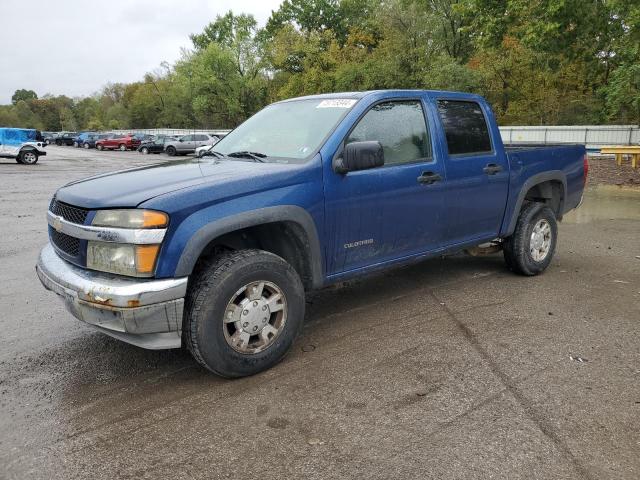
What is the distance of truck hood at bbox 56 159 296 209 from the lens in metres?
3.17

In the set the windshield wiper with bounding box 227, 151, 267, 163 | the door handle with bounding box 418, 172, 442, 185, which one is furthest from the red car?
the door handle with bounding box 418, 172, 442, 185

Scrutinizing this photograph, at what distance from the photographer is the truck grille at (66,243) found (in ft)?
11.0

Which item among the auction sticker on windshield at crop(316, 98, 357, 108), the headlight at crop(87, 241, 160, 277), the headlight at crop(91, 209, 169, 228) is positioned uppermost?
the auction sticker on windshield at crop(316, 98, 357, 108)

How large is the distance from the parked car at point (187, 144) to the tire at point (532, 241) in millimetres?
32812

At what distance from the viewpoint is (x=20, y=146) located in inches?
1054

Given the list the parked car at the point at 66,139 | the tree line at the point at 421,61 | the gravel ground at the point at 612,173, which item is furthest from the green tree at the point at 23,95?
the gravel ground at the point at 612,173

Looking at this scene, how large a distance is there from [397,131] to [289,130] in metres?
0.89

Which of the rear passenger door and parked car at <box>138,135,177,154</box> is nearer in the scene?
the rear passenger door

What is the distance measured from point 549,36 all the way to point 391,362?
52.3 feet

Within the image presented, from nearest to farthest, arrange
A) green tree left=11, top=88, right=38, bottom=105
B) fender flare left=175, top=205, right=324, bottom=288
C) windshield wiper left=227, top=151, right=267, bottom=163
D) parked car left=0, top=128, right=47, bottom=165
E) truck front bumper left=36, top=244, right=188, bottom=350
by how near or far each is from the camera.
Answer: truck front bumper left=36, top=244, right=188, bottom=350 → fender flare left=175, top=205, right=324, bottom=288 → windshield wiper left=227, top=151, right=267, bottom=163 → parked car left=0, top=128, right=47, bottom=165 → green tree left=11, top=88, right=38, bottom=105

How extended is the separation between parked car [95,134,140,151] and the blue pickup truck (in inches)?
1783

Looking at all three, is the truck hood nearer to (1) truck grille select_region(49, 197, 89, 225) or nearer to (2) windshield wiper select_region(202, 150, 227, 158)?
(1) truck grille select_region(49, 197, 89, 225)

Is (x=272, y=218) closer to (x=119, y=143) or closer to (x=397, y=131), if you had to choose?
(x=397, y=131)

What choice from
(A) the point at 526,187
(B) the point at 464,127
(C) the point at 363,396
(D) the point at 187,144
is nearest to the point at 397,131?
(B) the point at 464,127
